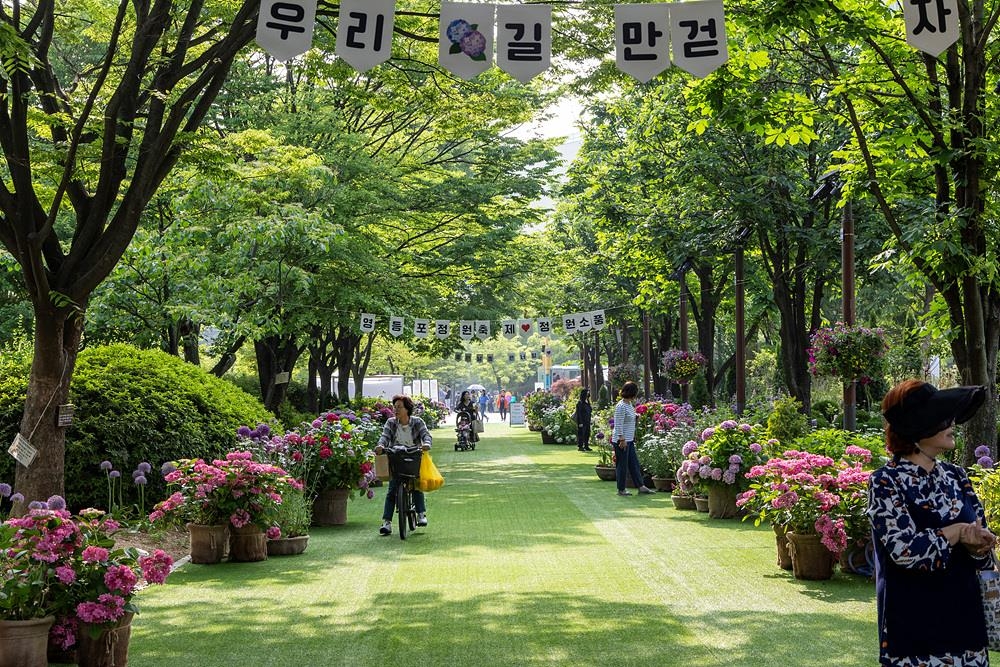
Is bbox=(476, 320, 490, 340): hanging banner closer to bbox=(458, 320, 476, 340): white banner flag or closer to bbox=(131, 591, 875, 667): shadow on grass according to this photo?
bbox=(458, 320, 476, 340): white banner flag

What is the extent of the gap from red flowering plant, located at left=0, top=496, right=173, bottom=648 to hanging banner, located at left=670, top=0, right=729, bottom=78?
5.62 m

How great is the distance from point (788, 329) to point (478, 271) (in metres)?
11.2

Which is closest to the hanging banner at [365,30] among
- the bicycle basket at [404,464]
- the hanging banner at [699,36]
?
the hanging banner at [699,36]

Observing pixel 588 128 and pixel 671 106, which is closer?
pixel 671 106

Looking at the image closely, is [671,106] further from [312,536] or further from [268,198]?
[312,536]

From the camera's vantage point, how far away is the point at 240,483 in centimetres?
1198

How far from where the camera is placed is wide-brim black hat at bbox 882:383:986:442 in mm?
4395

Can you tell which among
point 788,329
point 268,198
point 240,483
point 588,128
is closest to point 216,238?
point 268,198

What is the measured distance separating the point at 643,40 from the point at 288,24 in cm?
276

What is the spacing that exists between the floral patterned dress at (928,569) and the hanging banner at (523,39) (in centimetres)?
561

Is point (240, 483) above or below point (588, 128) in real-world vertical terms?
below

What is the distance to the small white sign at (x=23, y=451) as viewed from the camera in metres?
10.2

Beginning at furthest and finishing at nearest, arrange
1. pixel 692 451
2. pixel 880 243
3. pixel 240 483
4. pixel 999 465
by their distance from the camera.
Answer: pixel 880 243, pixel 692 451, pixel 240 483, pixel 999 465

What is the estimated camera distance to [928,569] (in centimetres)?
438
